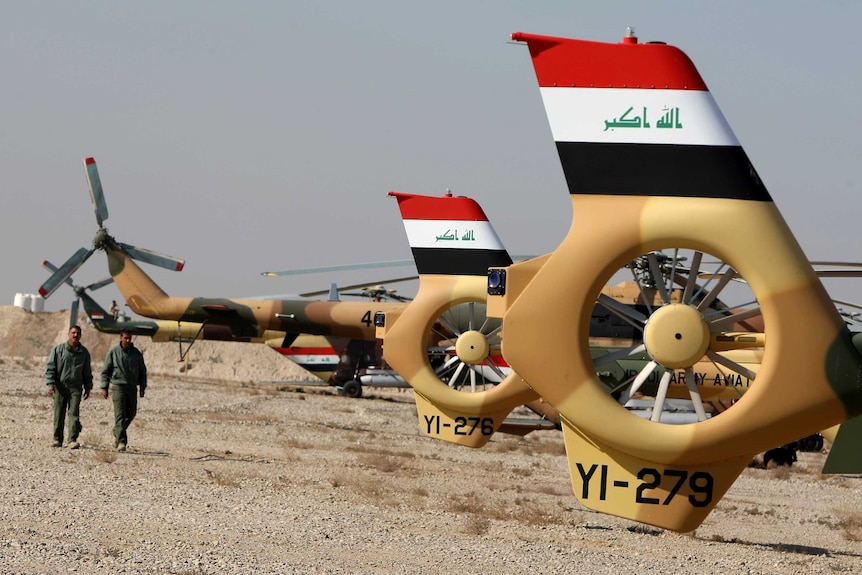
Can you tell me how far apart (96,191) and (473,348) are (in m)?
20.2

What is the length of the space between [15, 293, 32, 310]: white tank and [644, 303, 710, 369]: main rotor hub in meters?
81.5

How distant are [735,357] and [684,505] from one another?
405 inches

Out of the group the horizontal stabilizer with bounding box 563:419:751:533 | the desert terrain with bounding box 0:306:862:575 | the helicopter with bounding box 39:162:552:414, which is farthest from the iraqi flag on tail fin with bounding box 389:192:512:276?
the helicopter with bounding box 39:162:552:414

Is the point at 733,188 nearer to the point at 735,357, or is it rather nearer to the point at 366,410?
the point at 735,357

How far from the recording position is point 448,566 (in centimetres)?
1020

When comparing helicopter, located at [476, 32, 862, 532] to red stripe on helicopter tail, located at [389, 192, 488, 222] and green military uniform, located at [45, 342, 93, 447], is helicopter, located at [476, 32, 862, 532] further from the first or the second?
green military uniform, located at [45, 342, 93, 447]

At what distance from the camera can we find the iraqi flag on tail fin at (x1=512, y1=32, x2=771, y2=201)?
6.05 metres

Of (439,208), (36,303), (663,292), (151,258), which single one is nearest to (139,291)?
(151,258)

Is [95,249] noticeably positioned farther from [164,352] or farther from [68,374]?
[164,352]

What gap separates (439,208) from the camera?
16.0 meters

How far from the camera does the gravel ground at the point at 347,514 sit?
33.3 feet

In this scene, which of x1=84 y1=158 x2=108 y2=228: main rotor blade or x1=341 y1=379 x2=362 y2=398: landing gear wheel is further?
x1=341 y1=379 x2=362 y2=398: landing gear wheel

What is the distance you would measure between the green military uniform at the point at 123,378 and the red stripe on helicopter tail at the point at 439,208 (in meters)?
4.38

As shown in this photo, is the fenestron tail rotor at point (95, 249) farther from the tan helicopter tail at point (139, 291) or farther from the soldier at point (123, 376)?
the soldier at point (123, 376)
